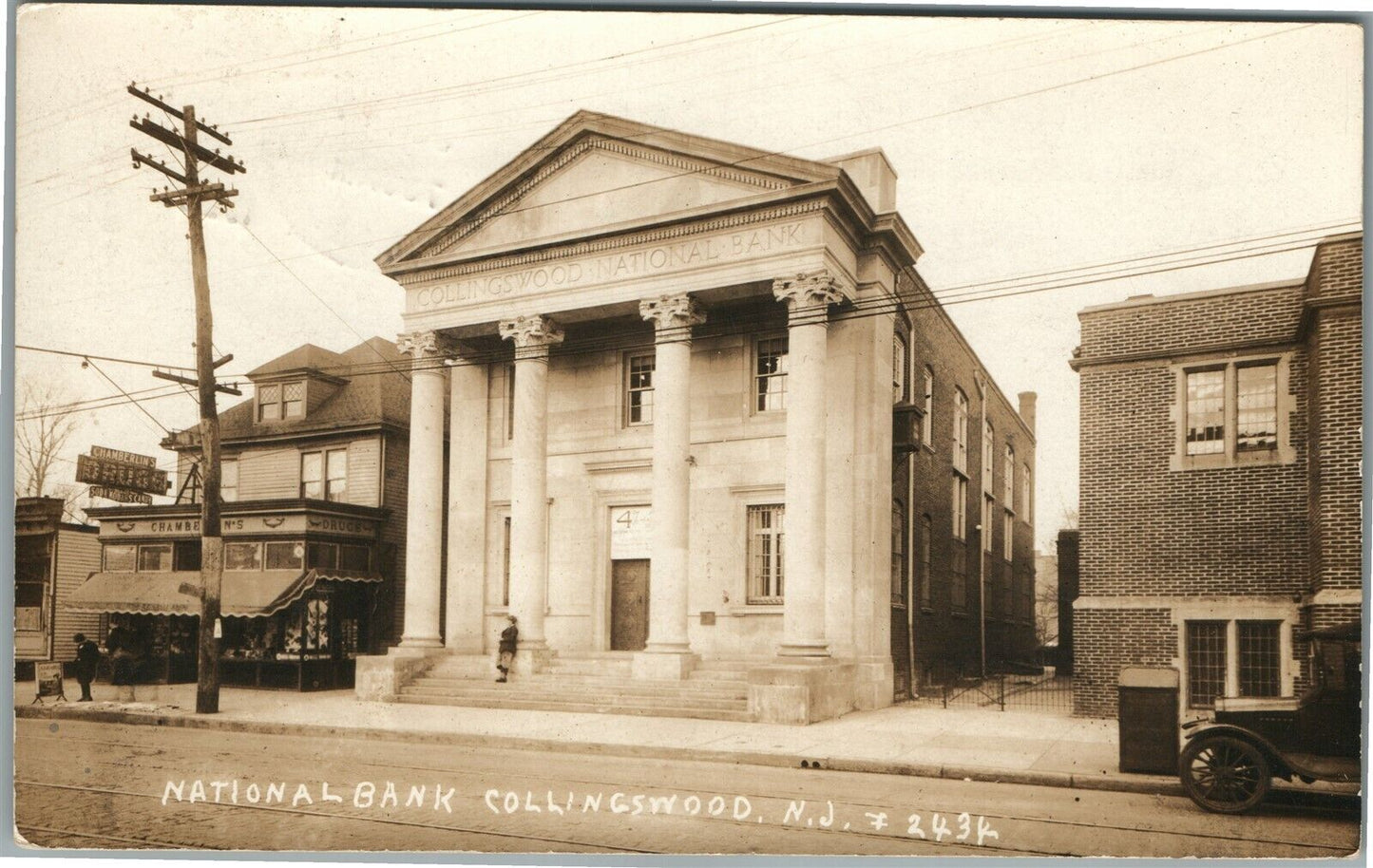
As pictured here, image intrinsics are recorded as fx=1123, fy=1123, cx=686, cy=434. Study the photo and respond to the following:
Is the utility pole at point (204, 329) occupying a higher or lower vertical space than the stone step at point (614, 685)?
higher

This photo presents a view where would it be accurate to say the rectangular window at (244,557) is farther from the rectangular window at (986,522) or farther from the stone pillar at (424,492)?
the rectangular window at (986,522)

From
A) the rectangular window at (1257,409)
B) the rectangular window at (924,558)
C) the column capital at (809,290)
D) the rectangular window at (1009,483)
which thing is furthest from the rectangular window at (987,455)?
the rectangular window at (1257,409)

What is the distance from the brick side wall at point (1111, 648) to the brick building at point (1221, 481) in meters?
0.03

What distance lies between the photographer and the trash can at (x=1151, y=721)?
1202 centimetres

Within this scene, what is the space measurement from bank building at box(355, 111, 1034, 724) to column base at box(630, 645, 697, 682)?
0.06 meters

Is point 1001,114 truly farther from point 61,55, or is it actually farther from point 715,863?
point 61,55

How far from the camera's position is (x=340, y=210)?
14.2 metres

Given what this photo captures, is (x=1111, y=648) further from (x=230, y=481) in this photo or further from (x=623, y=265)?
(x=230, y=481)

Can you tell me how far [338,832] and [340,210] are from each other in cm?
752

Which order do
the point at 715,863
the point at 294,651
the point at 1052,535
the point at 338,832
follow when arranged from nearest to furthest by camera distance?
the point at 715,863 → the point at 338,832 → the point at 1052,535 → the point at 294,651

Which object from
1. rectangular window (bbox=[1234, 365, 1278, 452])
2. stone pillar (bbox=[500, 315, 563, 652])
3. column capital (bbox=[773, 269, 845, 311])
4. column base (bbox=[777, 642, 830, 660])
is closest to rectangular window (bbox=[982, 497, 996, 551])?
column base (bbox=[777, 642, 830, 660])

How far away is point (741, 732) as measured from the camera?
16.1 metres

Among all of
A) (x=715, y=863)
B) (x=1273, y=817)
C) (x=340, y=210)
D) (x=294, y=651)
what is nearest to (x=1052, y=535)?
(x=1273, y=817)

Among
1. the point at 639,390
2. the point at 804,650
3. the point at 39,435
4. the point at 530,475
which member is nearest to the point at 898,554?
the point at 804,650
